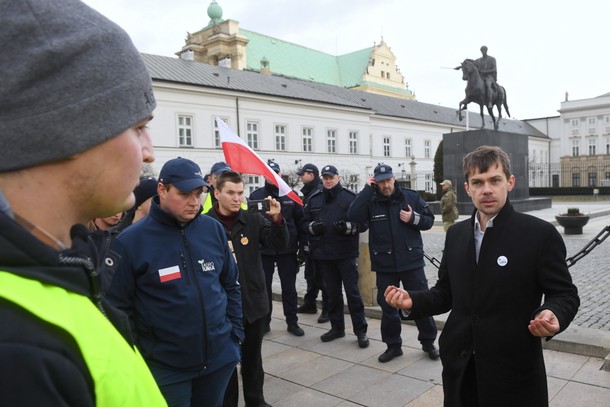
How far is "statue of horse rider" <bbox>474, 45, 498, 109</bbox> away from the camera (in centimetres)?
2244

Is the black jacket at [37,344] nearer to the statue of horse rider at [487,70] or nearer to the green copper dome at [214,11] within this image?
the statue of horse rider at [487,70]

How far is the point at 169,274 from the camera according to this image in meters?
2.82

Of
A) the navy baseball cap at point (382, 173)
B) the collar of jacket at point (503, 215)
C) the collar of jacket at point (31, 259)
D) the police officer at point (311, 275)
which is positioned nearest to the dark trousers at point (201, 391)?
the collar of jacket at point (503, 215)

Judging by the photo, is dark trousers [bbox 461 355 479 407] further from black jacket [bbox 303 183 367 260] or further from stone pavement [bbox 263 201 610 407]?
black jacket [bbox 303 183 367 260]

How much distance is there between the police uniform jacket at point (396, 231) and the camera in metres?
5.61

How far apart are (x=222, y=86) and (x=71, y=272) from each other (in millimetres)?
37764

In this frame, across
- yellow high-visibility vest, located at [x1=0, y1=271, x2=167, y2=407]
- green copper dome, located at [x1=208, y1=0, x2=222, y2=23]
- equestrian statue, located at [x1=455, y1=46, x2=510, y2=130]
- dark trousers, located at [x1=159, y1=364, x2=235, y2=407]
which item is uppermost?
green copper dome, located at [x1=208, y1=0, x2=222, y2=23]

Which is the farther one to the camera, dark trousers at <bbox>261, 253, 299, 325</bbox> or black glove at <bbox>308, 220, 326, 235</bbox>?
dark trousers at <bbox>261, 253, 299, 325</bbox>

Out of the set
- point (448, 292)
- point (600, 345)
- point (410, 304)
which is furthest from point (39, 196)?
point (600, 345)

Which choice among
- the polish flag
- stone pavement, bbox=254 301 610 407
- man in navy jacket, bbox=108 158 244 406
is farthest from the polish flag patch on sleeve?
the polish flag

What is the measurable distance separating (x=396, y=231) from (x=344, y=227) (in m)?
0.82

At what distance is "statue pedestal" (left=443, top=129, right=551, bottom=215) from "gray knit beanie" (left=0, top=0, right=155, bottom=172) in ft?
66.1

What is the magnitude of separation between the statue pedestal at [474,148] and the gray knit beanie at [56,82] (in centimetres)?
2016

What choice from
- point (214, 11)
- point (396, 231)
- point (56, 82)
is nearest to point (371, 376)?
point (396, 231)
